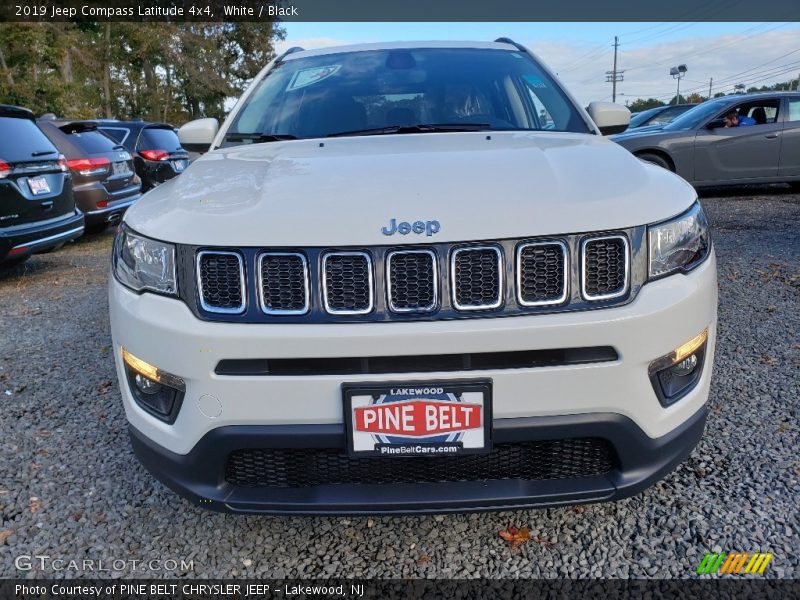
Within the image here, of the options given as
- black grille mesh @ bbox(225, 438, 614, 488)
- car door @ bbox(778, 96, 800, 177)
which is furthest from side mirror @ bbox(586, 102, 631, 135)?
car door @ bbox(778, 96, 800, 177)

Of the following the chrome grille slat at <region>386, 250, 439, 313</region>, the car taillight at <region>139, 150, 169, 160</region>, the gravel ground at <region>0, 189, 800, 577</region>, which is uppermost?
the chrome grille slat at <region>386, 250, 439, 313</region>

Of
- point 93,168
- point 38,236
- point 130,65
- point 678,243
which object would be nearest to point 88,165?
point 93,168

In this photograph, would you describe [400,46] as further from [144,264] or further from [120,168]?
[120,168]

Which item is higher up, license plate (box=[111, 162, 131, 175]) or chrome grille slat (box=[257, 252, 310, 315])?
chrome grille slat (box=[257, 252, 310, 315])

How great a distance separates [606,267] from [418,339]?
55cm

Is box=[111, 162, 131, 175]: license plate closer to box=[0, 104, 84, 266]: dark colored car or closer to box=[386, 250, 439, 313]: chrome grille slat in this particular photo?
box=[0, 104, 84, 266]: dark colored car

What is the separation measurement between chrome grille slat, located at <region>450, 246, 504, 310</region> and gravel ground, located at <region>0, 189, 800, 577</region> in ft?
2.92

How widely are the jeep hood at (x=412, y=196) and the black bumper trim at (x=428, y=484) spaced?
1.68 feet

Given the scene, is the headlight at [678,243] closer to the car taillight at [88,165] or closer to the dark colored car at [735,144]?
the car taillight at [88,165]

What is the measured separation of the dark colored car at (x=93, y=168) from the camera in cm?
771

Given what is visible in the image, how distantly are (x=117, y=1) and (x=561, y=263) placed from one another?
28.1m

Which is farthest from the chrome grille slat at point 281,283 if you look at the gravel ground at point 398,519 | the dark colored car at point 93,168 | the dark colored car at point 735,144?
the dark colored car at point 735,144

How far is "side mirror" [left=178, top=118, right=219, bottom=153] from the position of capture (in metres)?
3.10

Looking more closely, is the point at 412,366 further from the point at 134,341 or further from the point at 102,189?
the point at 102,189
